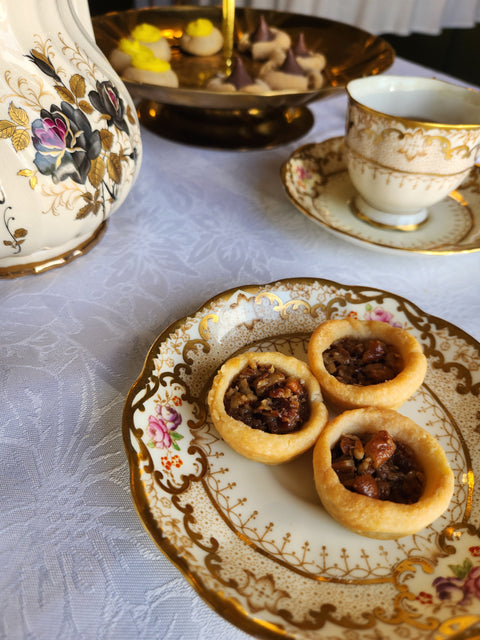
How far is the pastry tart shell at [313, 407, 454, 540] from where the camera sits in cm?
44

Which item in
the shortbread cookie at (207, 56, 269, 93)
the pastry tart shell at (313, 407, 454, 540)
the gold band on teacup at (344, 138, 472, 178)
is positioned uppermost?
the shortbread cookie at (207, 56, 269, 93)

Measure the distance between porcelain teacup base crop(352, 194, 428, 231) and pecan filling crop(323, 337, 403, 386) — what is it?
10.6 inches

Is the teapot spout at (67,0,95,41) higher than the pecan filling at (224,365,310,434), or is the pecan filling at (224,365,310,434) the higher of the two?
the teapot spout at (67,0,95,41)

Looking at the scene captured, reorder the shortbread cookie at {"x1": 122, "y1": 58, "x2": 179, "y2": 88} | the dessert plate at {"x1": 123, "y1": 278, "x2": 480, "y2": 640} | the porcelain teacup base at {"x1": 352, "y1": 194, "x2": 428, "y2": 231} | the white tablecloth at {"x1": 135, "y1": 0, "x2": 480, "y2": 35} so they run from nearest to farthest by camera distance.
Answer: the dessert plate at {"x1": 123, "y1": 278, "x2": 480, "y2": 640} → the porcelain teacup base at {"x1": 352, "y1": 194, "x2": 428, "y2": 231} → the shortbread cookie at {"x1": 122, "y1": 58, "x2": 179, "y2": 88} → the white tablecloth at {"x1": 135, "y1": 0, "x2": 480, "y2": 35}

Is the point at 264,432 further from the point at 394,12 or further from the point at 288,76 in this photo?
the point at 394,12

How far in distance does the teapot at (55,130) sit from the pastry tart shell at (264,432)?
0.28 m

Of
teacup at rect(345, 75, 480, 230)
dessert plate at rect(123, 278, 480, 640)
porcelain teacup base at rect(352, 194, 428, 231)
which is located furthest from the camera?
porcelain teacup base at rect(352, 194, 428, 231)

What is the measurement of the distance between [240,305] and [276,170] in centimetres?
41

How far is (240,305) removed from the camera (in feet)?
2.12

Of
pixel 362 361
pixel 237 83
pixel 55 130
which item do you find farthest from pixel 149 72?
pixel 362 361

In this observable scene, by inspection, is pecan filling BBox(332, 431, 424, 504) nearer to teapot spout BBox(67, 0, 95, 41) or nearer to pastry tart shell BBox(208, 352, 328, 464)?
pastry tart shell BBox(208, 352, 328, 464)

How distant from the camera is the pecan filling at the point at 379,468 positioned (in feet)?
1.53

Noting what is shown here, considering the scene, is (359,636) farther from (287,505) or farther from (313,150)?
(313,150)

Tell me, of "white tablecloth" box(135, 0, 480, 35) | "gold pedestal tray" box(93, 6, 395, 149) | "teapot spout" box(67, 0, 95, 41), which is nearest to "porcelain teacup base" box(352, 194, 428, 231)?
"gold pedestal tray" box(93, 6, 395, 149)
